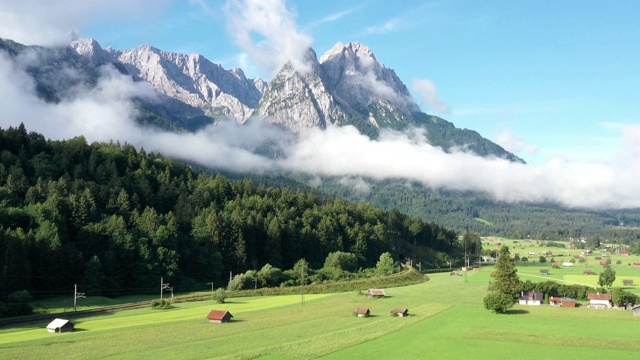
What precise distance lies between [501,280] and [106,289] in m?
62.0

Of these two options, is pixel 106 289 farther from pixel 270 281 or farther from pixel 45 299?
pixel 270 281

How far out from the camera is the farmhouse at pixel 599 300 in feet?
276

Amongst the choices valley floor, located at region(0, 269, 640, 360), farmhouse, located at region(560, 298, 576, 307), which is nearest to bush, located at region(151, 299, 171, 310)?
valley floor, located at region(0, 269, 640, 360)

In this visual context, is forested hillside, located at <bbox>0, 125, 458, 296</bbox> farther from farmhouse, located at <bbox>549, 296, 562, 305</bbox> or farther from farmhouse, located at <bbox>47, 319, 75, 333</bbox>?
farmhouse, located at <bbox>549, 296, 562, 305</bbox>

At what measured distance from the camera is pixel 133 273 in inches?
3408

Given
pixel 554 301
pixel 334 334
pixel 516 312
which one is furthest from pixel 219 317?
pixel 554 301

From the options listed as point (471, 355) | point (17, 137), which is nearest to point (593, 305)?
point (471, 355)

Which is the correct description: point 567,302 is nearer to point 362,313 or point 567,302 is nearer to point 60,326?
point 362,313

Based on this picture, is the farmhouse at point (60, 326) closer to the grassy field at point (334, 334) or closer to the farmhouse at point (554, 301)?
the grassy field at point (334, 334)

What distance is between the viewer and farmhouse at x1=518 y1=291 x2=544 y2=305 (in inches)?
3482

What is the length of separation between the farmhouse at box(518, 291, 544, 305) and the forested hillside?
51.4m

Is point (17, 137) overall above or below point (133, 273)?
above

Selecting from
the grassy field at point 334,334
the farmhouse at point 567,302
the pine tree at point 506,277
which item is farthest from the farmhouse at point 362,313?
the farmhouse at point 567,302

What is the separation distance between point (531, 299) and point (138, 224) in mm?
71672
